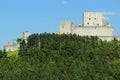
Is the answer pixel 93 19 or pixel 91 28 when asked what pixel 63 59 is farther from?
pixel 93 19

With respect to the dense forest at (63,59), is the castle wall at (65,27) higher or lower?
higher

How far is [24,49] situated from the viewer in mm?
152750

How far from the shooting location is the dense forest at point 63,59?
122 m

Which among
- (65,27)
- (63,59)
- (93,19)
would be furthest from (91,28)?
(63,59)

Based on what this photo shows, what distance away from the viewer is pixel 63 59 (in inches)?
5428

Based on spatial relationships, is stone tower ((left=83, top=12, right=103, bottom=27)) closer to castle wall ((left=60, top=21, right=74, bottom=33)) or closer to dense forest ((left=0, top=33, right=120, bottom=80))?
castle wall ((left=60, top=21, right=74, bottom=33))

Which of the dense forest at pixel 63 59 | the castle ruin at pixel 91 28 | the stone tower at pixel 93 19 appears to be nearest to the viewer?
the dense forest at pixel 63 59

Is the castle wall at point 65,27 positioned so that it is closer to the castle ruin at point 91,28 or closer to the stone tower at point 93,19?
the castle ruin at point 91,28

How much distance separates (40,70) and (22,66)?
6.71m

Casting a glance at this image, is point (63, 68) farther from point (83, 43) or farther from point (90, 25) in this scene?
point (90, 25)

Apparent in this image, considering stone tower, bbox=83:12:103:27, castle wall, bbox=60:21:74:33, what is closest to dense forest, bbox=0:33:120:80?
castle wall, bbox=60:21:74:33

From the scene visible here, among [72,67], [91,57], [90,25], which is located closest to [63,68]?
[72,67]

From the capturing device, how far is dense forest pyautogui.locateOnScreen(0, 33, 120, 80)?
12244 centimetres

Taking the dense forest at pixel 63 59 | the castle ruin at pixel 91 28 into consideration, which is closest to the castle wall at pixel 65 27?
the castle ruin at pixel 91 28
